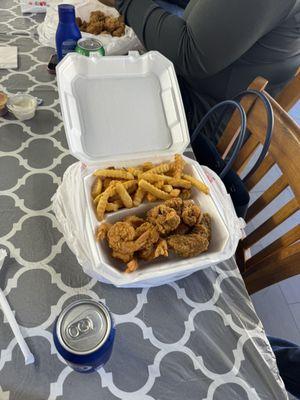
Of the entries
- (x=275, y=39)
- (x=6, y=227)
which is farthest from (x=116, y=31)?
(x=6, y=227)

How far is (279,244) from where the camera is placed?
74cm

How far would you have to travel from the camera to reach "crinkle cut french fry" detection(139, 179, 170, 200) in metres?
0.57

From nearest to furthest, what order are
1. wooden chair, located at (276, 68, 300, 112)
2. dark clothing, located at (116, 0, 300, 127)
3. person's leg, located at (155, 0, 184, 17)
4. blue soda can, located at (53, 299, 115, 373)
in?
blue soda can, located at (53, 299, 115, 373), dark clothing, located at (116, 0, 300, 127), wooden chair, located at (276, 68, 300, 112), person's leg, located at (155, 0, 184, 17)

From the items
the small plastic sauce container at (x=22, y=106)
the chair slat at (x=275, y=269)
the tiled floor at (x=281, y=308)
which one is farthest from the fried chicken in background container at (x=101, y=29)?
the tiled floor at (x=281, y=308)

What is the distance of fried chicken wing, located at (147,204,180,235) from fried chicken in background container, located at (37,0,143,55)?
2.07 feet

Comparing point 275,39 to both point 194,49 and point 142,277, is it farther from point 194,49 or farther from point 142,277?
point 142,277

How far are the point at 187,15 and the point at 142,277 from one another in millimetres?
707

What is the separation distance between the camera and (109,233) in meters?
0.51

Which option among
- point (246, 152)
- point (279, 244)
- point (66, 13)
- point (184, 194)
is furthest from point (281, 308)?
point (66, 13)

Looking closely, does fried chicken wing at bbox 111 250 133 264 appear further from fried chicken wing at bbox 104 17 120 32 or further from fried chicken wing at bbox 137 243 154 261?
fried chicken wing at bbox 104 17 120 32

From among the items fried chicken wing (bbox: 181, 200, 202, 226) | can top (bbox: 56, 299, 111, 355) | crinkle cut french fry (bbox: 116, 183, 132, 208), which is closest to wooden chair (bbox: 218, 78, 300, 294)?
fried chicken wing (bbox: 181, 200, 202, 226)

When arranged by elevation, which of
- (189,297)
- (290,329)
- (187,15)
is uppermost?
(187,15)

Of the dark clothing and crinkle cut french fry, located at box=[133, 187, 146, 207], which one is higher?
the dark clothing

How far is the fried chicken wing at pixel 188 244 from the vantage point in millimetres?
508
